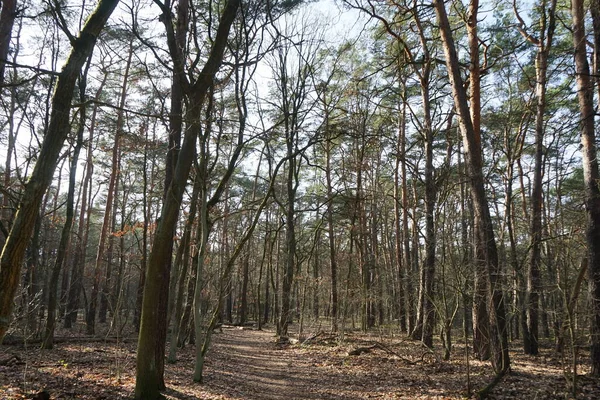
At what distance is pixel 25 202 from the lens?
3.51m

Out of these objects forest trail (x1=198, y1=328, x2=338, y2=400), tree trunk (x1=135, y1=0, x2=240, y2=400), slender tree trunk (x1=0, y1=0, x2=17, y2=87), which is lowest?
forest trail (x1=198, y1=328, x2=338, y2=400)

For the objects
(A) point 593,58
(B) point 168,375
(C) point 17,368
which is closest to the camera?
(C) point 17,368

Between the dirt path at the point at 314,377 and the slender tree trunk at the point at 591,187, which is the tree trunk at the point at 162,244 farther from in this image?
the slender tree trunk at the point at 591,187

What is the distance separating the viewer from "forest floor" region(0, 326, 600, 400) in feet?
19.8

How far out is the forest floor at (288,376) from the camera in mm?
6027

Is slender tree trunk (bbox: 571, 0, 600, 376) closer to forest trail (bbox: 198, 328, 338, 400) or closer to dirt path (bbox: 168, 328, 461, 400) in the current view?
dirt path (bbox: 168, 328, 461, 400)

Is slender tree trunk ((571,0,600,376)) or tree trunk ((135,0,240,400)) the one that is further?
slender tree trunk ((571,0,600,376))

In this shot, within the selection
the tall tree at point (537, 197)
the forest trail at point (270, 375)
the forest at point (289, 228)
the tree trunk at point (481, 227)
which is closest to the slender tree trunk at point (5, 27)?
the forest at point (289, 228)

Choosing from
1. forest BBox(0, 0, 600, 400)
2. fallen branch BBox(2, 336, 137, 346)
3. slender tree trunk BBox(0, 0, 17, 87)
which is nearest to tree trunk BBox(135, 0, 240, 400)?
forest BBox(0, 0, 600, 400)

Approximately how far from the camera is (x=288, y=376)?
880 centimetres

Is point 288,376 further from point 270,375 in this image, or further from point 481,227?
point 481,227

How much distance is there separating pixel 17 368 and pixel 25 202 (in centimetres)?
539

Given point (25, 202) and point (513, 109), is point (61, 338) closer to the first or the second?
point (25, 202)

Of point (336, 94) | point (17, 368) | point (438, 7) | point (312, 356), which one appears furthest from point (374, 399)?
point (336, 94)
